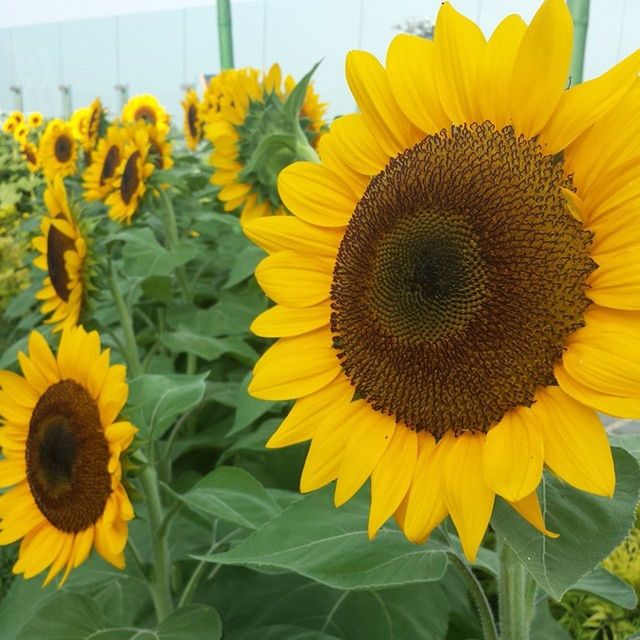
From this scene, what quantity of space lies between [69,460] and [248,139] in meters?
0.86

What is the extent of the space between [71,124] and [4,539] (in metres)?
3.12

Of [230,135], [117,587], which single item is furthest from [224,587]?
[230,135]

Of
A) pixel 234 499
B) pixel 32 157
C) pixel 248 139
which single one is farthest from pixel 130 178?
pixel 32 157

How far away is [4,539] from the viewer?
3.09ft

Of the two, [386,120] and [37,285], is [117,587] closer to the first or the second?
[386,120]

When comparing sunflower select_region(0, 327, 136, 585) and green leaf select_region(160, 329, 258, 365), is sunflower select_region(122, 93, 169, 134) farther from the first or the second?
sunflower select_region(0, 327, 136, 585)

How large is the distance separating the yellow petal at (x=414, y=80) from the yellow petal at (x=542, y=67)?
0.21ft

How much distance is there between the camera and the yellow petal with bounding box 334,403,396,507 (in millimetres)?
583

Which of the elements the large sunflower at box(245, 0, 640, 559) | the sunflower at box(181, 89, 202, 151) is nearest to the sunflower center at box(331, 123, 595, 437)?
the large sunflower at box(245, 0, 640, 559)

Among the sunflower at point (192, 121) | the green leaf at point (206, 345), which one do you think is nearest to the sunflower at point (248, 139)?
the green leaf at point (206, 345)

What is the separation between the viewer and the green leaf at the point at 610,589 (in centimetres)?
76

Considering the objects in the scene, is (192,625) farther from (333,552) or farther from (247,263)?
(247,263)

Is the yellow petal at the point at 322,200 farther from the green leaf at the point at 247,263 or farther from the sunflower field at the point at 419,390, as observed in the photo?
the green leaf at the point at 247,263

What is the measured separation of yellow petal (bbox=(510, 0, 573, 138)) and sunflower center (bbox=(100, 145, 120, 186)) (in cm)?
177
